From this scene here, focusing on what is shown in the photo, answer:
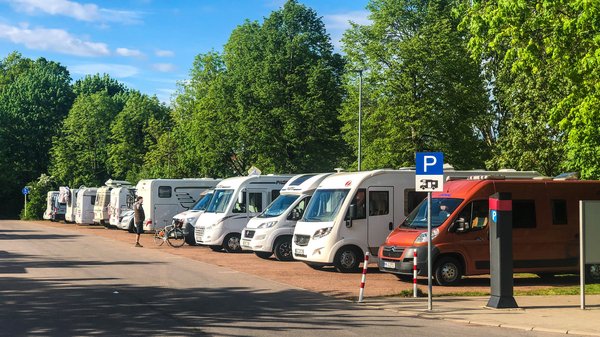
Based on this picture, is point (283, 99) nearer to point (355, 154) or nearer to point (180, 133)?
point (355, 154)

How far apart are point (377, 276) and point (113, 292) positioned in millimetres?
7295

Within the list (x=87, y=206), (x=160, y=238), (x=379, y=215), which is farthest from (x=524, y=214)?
(x=87, y=206)

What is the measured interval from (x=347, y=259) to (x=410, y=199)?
251cm

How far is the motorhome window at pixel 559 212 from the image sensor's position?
19.2 meters

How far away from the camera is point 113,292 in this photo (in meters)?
15.8

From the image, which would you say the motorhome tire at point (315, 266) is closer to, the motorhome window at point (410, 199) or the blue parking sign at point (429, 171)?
the motorhome window at point (410, 199)

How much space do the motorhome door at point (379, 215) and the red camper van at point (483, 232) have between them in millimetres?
1950

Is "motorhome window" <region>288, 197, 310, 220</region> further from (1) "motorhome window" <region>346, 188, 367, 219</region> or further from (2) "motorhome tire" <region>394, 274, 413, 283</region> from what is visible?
(2) "motorhome tire" <region>394, 274, 413, 283</region>

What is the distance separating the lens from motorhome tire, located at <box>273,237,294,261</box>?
2464 cm

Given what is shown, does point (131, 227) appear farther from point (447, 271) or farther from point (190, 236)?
point (447, 271)

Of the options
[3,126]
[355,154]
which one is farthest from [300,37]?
[3,126]

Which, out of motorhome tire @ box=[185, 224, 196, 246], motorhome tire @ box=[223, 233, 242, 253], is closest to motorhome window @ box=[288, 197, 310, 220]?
motorhome tire @ box=[223, 233, 242, 253]

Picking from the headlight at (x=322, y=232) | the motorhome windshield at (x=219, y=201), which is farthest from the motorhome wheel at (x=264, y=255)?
the headlight at (x=322, y=232)

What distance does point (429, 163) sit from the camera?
1429 centimetres
